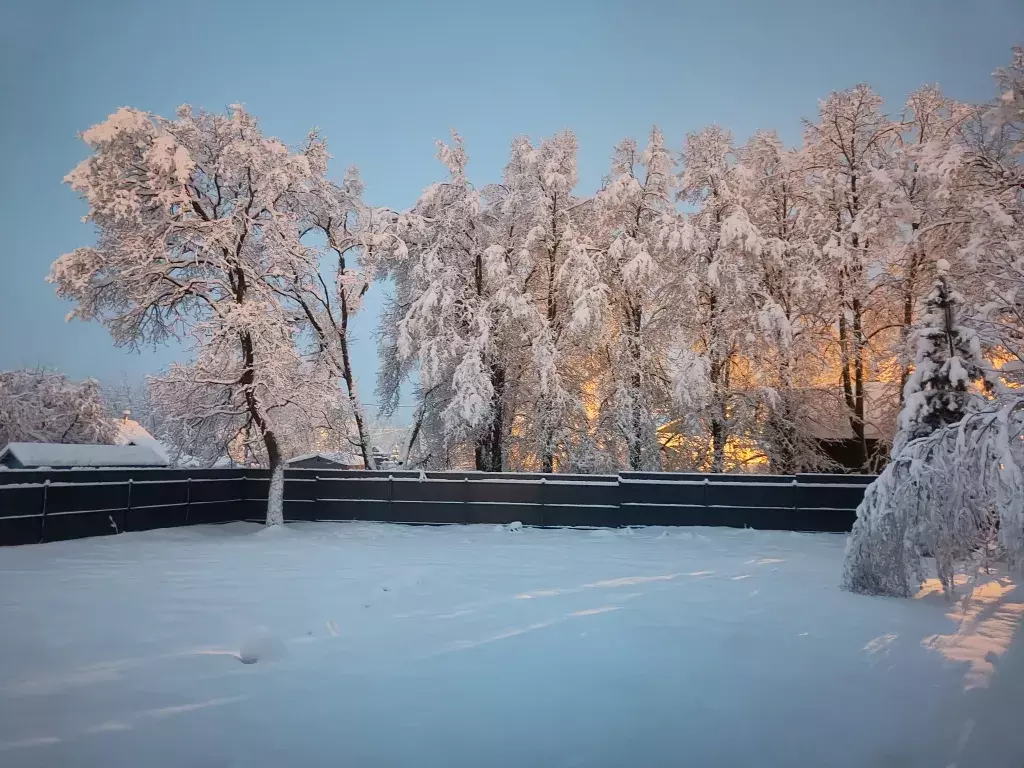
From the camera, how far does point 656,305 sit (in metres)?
19.7

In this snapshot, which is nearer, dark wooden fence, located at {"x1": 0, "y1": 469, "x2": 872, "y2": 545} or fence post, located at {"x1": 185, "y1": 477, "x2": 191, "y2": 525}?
dark wooden fence, located at {"x1": 0, "y1": 469, "x2": 872, "y2": 545}

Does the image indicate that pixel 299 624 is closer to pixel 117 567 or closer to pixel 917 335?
pixel 117 567

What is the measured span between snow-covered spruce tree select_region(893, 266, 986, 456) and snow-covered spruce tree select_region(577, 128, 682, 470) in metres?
8.30

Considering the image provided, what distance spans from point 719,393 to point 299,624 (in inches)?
→ 570

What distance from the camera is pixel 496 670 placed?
190 inches

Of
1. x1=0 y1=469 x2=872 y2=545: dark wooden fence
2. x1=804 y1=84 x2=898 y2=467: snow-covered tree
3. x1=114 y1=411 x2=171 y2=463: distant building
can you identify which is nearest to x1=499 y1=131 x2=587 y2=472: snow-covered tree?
x1=0 y1=469 x2=872 y2=545: dark wooden fence

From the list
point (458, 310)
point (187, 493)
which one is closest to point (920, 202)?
point (458, 310)

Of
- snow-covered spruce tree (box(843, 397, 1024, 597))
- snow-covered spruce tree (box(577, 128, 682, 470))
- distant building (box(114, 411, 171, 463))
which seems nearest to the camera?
snow-covered spruce tree (box(843, 397, 1024, 597))

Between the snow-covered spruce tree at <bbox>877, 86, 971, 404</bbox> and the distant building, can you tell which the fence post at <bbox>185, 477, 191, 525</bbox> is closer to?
the distant building

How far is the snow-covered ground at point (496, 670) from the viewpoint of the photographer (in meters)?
3.61

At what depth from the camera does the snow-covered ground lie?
361 centimetres

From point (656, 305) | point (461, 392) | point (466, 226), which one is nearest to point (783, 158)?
point (656, 305)

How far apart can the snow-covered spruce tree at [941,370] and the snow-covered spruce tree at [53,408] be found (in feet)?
82.5

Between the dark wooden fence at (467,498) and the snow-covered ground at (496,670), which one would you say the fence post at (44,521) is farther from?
the snow-covered ground at (496,670)
